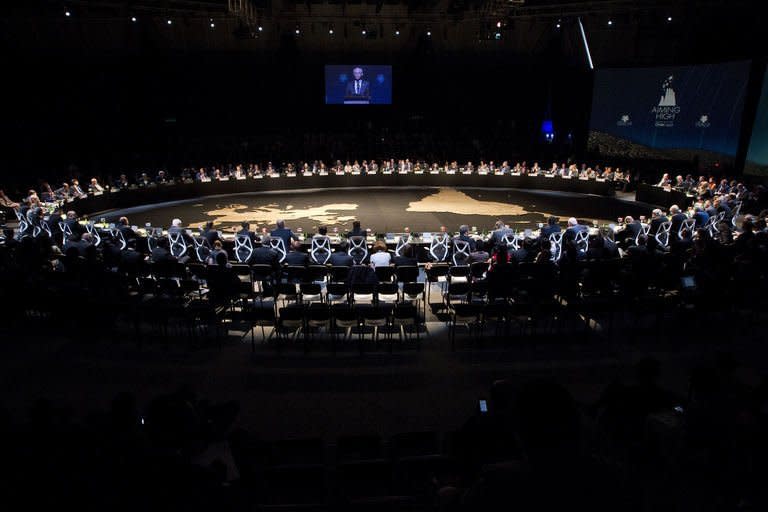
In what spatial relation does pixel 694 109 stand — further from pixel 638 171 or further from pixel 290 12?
pixel 290 12

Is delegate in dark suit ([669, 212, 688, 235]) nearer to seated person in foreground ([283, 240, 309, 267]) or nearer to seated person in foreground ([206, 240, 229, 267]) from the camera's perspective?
seated person in foreground ([283, 240, 309, 267])

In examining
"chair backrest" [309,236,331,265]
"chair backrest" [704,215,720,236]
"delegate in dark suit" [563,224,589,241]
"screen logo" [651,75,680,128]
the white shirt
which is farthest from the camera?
"screen logo" [651,75,680,128]

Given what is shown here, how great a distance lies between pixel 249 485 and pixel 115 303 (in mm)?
Result: 5909

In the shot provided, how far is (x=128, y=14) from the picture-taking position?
24.7 metres

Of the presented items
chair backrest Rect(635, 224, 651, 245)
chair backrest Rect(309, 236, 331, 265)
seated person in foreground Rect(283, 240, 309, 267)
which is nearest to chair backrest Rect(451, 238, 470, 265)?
chair backrest Rect(309, 236, 331, 265)

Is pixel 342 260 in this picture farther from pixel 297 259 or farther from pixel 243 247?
pixel 243 247

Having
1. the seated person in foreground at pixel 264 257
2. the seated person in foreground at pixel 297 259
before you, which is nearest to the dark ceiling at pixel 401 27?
the seated person in foreground at pixel 264 257

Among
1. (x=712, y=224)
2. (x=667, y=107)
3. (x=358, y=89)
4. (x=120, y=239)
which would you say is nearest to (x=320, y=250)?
(x=120, y=239)

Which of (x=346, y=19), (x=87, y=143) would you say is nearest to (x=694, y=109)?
(x=346, y=19)

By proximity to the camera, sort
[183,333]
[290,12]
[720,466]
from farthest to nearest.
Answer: [290,12] < [183,333] < [720,466]

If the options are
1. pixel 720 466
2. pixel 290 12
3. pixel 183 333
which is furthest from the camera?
pixel 290 12

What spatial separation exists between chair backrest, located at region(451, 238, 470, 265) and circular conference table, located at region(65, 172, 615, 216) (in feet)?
48.1

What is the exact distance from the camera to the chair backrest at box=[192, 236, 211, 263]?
40.3 feet

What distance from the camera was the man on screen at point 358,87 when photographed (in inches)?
1202
